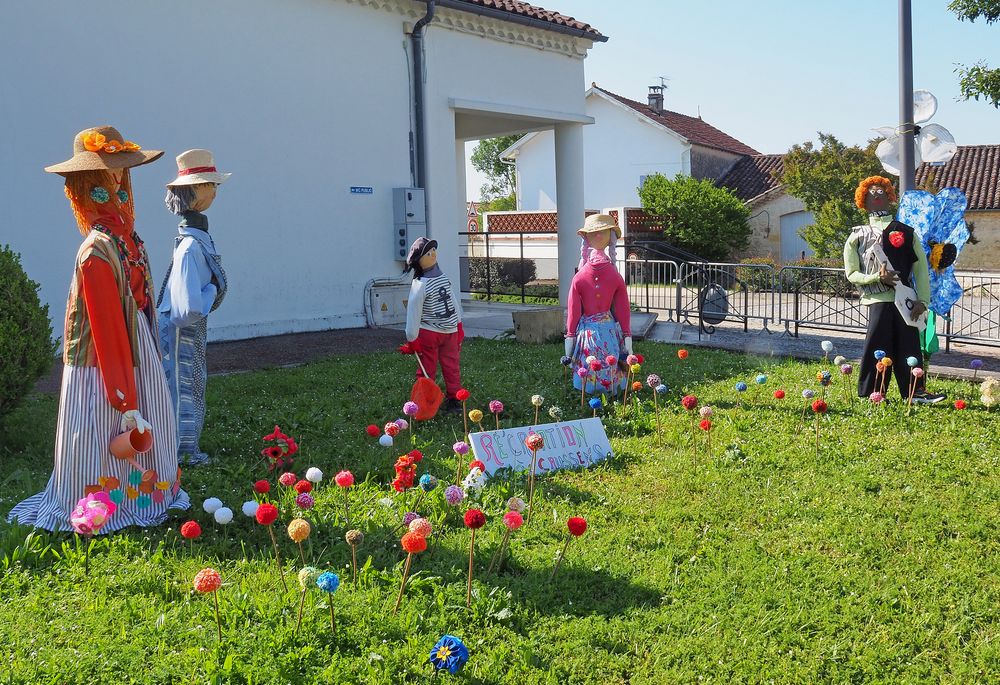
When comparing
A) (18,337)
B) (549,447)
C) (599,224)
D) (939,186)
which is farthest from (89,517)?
(939,186)

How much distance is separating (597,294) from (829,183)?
22.4 metres

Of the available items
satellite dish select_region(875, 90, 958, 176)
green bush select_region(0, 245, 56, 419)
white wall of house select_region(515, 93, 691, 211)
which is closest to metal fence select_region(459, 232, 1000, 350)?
satellite dish select_region(875, 90, 958, 176)

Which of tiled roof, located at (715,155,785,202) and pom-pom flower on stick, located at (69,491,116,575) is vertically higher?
tiled roof, located at (715,155,785,202)

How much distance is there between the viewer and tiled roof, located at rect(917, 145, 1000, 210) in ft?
105

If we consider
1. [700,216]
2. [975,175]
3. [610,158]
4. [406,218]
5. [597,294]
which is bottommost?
[597,294]

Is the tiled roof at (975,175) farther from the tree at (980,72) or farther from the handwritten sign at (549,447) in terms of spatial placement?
the handwritten sign at (549,447)

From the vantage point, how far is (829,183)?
27.3 meters

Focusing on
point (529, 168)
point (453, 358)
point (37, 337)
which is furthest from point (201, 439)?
point (529, 168)

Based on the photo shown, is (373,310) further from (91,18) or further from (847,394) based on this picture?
(847,394)

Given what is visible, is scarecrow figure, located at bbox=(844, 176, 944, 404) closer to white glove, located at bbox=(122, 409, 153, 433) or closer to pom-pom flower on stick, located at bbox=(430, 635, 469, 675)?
pom-pom flower on stick, located at bbox=(430, 635, 469, 675)

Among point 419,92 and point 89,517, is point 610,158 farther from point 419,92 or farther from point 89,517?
point 89,517

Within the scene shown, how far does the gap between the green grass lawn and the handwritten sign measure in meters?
0.16

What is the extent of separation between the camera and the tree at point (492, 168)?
214 feet

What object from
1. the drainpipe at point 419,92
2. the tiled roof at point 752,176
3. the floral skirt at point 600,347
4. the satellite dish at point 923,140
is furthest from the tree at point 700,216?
the floral skirt at point 600,347
